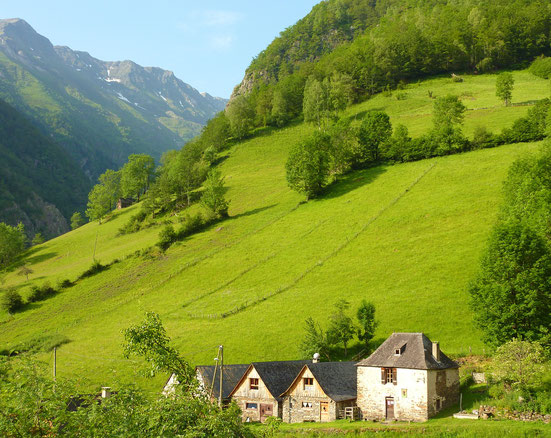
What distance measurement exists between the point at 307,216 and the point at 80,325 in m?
45.0

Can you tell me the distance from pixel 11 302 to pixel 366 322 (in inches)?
2681

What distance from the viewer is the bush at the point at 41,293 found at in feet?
322

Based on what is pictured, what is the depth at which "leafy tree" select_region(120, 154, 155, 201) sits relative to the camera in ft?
534

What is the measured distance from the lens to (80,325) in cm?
8206

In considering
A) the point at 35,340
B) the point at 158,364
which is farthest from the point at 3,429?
the point at 35,340

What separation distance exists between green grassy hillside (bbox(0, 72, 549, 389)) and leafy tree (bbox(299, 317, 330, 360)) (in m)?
2.77

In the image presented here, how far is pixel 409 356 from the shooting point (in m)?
45.7

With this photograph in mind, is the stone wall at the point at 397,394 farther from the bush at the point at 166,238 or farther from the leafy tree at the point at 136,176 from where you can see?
the leafy tree at the point at 136,176

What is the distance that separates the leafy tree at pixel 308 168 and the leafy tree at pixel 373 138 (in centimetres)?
1007

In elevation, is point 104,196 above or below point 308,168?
above

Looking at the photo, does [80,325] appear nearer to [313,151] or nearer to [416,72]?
[313,151]

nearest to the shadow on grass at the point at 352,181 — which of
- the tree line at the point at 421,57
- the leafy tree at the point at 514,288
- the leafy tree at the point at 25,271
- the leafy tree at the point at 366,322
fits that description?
the leafy tree at the point at 366,322

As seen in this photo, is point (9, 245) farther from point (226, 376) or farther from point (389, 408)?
point (389, 408)

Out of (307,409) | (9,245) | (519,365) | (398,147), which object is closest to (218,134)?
(9,245)
